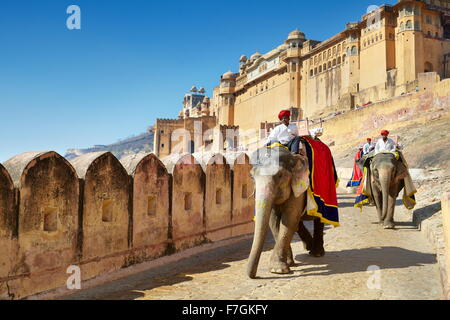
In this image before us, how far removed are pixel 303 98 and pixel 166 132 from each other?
2168cm

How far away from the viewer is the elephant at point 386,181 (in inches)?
351

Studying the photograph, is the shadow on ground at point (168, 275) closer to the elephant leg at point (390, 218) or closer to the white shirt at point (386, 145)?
the elephant leg at point (390, 218)

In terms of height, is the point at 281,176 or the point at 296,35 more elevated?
the point at 296,35

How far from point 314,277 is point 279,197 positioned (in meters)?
1.08

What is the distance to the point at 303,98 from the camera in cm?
5447

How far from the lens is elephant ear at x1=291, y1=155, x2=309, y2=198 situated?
5.61 m

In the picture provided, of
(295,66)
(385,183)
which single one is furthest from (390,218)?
(295,66)

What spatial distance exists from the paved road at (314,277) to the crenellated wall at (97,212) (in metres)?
0.46

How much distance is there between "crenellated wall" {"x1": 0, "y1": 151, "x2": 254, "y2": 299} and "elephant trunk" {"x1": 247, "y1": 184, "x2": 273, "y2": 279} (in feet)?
7.69

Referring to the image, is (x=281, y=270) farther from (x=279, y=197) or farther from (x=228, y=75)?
(x=228, y=75)

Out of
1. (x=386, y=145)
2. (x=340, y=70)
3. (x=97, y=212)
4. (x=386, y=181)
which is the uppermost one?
(x=340, y=70)

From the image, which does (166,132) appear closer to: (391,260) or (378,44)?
(378,44)

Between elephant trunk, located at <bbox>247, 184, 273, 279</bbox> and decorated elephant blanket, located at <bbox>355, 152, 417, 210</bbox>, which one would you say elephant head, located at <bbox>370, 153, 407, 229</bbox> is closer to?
decorated elephant blanket, located at <bbox>355, 152, 417, 210</bbox>

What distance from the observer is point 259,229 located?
523cm
